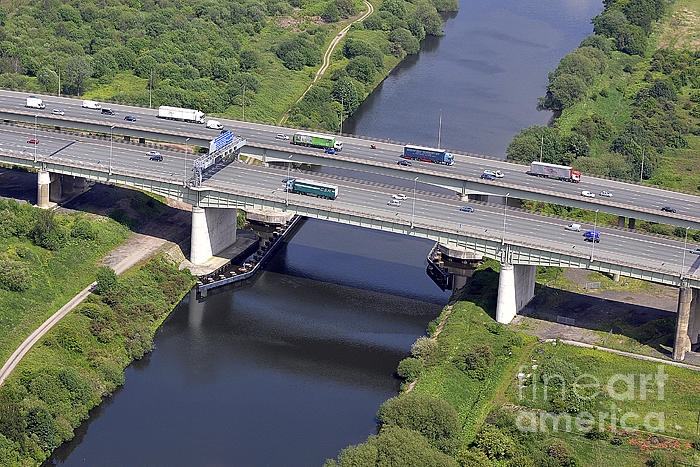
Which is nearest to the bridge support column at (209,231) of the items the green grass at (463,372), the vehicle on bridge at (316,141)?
the vehicle on bridge at (316,141)

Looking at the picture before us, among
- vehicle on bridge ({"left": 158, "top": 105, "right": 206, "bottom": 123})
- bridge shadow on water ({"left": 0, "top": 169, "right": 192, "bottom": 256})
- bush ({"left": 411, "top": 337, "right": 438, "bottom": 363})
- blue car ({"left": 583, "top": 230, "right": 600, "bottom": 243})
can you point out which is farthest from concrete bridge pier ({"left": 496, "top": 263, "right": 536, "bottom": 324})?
vehicle on bridge ({"left": 158, "top": 105, "right": 206, "bottom": 123})

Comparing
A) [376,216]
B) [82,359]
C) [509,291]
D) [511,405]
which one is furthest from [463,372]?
[82,359]

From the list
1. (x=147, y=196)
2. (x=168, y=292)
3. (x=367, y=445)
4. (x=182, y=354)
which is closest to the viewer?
(x=367, y=445)

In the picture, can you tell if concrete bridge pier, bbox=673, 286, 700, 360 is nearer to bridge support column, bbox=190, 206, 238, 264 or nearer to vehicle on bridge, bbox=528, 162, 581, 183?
vehicle on bridge, bbox=528, 162, 581, 183

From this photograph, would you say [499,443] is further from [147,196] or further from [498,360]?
[147,196]

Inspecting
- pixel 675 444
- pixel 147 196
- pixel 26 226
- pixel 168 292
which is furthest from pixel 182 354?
pixel 675 444

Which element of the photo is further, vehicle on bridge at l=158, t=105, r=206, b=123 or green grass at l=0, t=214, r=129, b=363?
vehicle on bridge at l=158, t=105, r=206, b=123

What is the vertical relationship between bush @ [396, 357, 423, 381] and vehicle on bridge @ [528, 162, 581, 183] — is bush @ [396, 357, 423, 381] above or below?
below
